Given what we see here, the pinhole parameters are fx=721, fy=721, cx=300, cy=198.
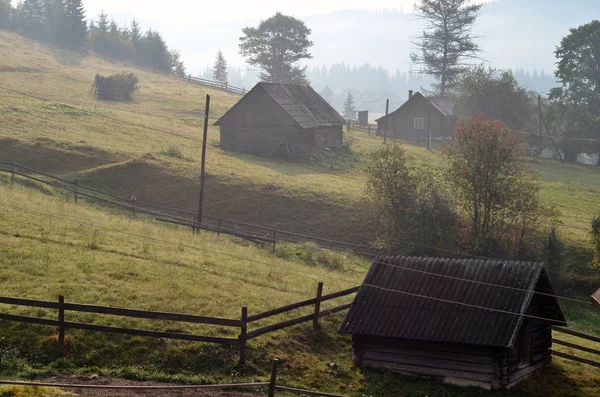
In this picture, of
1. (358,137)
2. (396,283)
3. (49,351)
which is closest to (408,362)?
(396,283)

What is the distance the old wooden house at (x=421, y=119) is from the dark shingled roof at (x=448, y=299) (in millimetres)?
65007

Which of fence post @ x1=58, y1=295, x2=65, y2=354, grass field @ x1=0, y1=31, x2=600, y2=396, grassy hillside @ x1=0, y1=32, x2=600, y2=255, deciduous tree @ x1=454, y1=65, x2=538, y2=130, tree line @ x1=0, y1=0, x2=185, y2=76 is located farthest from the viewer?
tree line @ x1=0, y1=0, x2=185, y2=76

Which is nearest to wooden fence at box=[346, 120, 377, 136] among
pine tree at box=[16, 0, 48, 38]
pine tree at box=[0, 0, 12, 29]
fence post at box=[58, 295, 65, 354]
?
pine tree at box=[16, 0, 48, 38]

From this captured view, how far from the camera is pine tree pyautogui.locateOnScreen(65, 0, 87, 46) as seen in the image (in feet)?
396

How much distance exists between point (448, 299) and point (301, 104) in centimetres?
4891

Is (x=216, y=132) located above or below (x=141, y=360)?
above

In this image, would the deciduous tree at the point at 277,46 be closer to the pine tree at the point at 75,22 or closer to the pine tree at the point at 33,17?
the pine tree at the point at 75,22

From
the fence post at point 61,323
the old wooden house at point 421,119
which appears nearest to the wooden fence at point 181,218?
the fence post at point 61,323

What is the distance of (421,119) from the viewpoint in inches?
3565

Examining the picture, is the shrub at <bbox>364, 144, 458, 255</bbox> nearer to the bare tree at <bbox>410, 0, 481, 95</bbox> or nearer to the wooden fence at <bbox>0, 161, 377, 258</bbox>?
the wooden fence at <bbox>0, 161, 377, 258</bbox>

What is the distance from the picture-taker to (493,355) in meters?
22.0

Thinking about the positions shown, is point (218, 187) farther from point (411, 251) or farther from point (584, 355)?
point (584, 355)

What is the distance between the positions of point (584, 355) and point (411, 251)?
14.8 m

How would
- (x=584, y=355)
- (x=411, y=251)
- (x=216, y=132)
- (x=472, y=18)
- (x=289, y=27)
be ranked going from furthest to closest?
(x=289, y=27) < (x=472, y=18) < (x=216, y=132) < (x=411, y=251) < (x=584, y=355)
